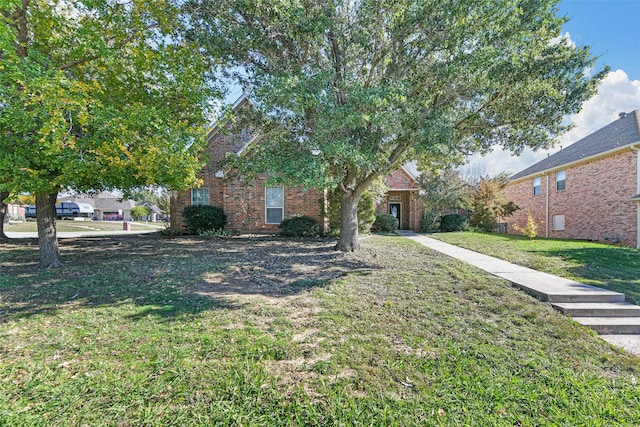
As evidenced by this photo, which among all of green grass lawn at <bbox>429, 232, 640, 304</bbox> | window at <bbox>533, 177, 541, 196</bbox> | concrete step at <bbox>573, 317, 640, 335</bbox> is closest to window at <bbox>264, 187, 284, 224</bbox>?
green grass lawn at <bbox>429, 232, 640, 304</bbox>

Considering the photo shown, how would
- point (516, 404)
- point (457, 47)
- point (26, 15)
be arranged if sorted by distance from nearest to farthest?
point (516, 404) < point (26, 15) < point (457, 47)

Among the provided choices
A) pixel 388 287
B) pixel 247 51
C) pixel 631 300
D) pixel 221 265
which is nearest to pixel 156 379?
pixel 388 287

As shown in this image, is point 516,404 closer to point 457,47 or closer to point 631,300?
point 631,300

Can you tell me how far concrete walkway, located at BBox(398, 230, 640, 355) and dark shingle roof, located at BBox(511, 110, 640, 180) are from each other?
12399 millimetres

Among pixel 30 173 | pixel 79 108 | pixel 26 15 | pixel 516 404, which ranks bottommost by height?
pixel 516 404

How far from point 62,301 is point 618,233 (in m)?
20.9

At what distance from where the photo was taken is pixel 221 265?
775 centimetres

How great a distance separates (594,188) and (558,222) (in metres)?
3.31

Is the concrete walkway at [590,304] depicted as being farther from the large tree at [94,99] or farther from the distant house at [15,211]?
the distant house at [15,211]

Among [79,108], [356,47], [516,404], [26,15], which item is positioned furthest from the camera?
[356,47]

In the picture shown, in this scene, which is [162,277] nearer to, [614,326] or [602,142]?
[614,326]

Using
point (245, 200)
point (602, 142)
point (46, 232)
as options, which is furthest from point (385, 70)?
point (602, 142)

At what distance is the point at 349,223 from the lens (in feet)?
32.6

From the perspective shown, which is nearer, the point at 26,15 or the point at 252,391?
the point at 252,391
